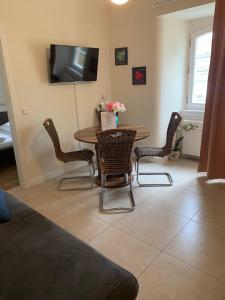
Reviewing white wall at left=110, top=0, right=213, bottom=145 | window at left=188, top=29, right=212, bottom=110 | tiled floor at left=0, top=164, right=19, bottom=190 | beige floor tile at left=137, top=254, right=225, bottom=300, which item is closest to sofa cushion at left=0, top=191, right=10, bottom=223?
beige floor tile at left=137, top=254, right=225, bottom=300

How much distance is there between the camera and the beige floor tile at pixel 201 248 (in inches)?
72.2

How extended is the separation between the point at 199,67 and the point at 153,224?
2.82 m

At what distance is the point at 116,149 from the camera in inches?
99.9

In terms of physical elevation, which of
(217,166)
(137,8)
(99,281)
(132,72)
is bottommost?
(217,166)

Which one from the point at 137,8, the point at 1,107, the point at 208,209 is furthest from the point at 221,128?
the point at 1,107

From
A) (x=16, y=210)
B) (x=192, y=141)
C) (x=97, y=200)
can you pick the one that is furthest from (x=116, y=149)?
(x=192, y=141)

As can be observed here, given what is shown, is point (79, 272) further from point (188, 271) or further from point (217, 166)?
point (217, 166)

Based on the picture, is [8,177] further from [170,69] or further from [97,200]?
[170,69]

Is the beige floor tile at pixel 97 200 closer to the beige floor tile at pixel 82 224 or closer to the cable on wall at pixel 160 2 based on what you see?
the beige floor tile at pixel 82 224

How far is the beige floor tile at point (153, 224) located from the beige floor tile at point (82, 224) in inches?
8.7

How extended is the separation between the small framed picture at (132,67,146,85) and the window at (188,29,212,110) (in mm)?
869

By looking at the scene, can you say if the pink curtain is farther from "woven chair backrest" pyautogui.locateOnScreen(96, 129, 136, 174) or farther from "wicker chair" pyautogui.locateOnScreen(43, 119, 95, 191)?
"wicker chair" pyautogui.locateOnScreen(43, 119, 95, 191)

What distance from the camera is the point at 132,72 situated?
154 inches

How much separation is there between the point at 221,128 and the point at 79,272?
258cm
